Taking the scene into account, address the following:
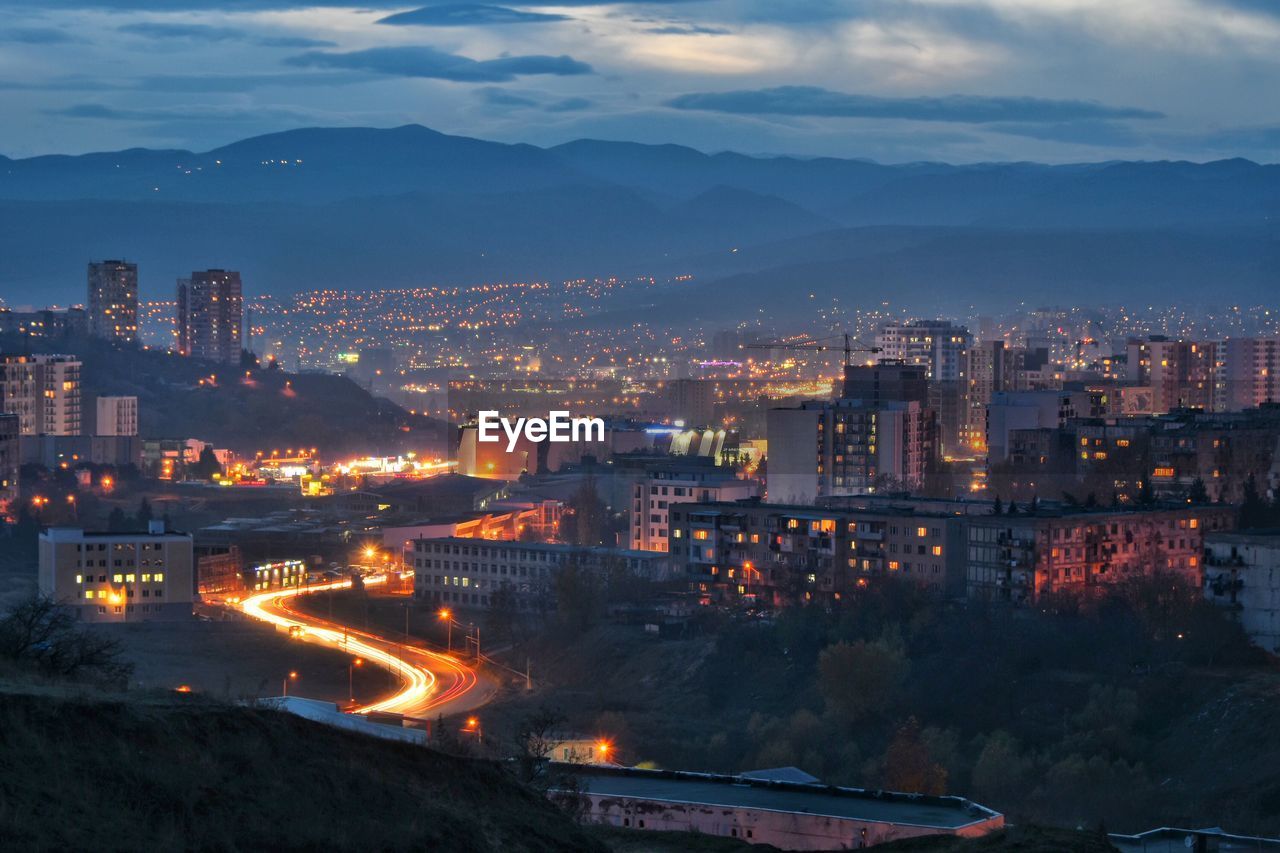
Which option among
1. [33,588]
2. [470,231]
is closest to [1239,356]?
[33,588]

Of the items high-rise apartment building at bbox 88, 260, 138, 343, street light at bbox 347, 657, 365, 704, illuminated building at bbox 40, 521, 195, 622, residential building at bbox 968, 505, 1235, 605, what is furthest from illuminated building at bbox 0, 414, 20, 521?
high-rise apartment building at bbox 88, 260, 138, 343

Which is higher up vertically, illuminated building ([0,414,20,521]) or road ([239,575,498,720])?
illuminated building ([0,414,20,521])

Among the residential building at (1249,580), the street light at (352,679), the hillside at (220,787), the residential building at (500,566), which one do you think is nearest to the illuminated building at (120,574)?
the residential building at (500,566)

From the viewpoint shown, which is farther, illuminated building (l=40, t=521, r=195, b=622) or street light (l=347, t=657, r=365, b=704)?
illuminated building (l=40, t=521, r=195, b=622)

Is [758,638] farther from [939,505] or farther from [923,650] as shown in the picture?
[939,505]

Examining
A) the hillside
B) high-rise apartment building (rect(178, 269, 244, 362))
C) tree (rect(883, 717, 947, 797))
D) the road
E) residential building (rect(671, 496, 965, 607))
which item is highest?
high-rise apartment building (rect(178, 269, 244, 362))

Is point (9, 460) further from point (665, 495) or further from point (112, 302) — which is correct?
point (112, 302)

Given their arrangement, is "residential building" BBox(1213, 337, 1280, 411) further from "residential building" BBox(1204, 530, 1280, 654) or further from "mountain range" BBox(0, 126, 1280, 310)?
"mountain range" BBox(0, 126, 1280, 310)

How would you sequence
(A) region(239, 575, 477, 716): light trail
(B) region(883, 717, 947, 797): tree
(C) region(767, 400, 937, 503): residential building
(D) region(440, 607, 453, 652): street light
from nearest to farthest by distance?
(B) region(883, 717, 947, 797): tree
(A) region(239, 575, 477, 716): light trail
(D) region(440, 607, 453, 652): street light
(C) region(767, 400, 937, 503): residential building
